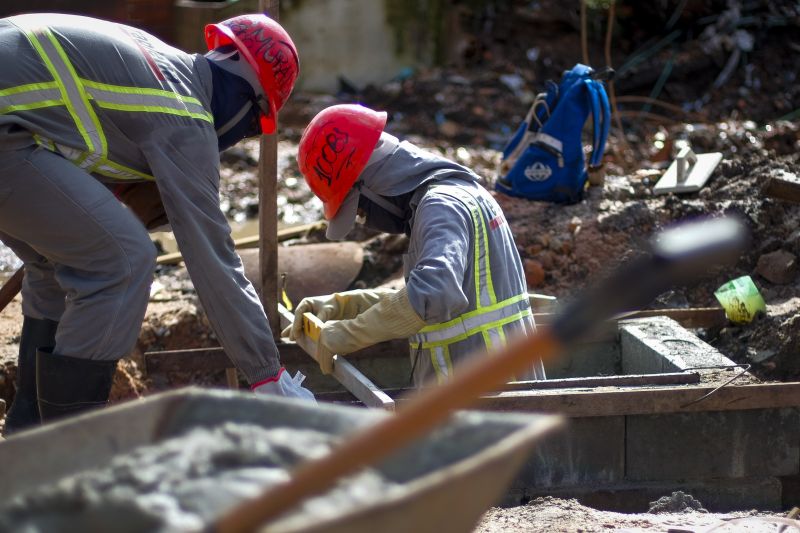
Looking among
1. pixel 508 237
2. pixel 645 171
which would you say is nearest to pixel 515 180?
A: pixel 645 171

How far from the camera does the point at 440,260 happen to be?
3.67m

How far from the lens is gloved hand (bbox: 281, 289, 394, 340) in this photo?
175 inches

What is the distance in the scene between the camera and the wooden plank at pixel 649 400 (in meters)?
4.02

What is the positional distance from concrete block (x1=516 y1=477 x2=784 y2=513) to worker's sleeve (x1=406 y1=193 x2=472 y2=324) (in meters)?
0.91

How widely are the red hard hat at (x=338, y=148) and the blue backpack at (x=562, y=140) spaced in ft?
9.78

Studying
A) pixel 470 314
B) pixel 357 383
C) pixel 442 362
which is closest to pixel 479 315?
pixel 470 314

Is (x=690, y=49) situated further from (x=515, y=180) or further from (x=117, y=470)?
(x=117, y=470)

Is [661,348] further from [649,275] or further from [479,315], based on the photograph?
[649,275]

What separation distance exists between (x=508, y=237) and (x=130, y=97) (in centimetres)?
160

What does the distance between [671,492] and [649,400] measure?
17.5 inches

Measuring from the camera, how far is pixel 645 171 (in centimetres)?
779

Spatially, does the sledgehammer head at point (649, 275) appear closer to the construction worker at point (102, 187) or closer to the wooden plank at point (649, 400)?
the construction worker at point (102, 187)

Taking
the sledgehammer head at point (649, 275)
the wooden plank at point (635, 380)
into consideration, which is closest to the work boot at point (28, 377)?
the wooden plank at point (635, 380)

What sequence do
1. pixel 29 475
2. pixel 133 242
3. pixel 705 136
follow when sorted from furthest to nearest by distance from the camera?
pixel 705 136 → pixel 133 242 → pixel 29 475
